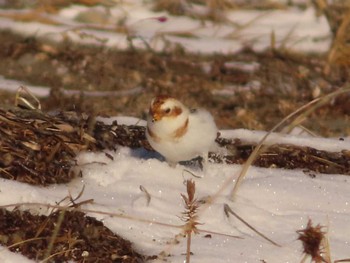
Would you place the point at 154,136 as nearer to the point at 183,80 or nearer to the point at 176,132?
the point at 176,132

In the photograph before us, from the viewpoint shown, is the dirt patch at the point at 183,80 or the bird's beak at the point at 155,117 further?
the dirt patch at the point at 183,80

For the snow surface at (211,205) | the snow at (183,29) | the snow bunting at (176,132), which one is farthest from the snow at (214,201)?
the snow at (183,29)

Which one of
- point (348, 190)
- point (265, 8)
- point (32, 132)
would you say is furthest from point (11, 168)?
point (265, 8)

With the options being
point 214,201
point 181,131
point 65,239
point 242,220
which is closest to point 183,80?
point 181,131

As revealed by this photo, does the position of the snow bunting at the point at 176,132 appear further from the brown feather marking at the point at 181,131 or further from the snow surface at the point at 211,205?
the snow surface at the point at 211,205

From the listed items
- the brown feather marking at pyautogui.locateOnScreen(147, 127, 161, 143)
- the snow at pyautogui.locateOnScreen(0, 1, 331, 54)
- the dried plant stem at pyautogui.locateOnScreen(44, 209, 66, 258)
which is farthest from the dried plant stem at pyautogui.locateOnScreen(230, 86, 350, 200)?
the snow at pyautogui.locateOnScreen(0, 1, 331, 54)
